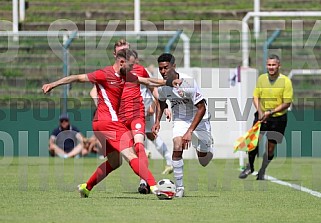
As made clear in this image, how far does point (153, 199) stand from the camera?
471 inches

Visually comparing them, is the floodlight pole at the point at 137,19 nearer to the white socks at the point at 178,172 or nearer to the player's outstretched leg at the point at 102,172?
the white socks at the point at 178,172

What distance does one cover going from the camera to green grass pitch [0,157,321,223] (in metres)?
9.86

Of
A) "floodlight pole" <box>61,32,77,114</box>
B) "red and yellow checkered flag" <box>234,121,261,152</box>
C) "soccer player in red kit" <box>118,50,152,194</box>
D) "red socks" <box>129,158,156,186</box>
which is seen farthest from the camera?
"floodlight pole" <box>61,32,77,114</box>

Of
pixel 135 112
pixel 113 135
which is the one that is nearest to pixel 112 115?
pixel 113 135

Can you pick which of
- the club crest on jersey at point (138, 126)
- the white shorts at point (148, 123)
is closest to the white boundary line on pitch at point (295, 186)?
the white shorts at point (148, 123)

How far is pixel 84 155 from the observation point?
22.3 m

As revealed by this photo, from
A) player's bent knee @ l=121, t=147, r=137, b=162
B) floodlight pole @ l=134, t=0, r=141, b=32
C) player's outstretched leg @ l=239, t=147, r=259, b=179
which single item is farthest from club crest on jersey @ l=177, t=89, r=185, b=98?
floodlight pole @ l=134, t=0, r=141, b=32

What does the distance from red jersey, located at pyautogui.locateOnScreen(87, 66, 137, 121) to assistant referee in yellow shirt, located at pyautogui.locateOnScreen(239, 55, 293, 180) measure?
182 inches

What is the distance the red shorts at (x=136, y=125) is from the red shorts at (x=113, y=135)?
0.37 metres

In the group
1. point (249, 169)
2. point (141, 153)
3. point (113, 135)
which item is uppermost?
point (113, 135)

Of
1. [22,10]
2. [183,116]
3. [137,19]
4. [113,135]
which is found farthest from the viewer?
[22,10]

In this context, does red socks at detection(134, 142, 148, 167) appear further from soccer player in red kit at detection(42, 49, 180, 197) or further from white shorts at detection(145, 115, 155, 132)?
white shorts at detection(145, 115, 155, 132)

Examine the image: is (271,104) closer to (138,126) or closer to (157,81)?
(138,126)

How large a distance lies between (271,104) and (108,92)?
5028 mm
